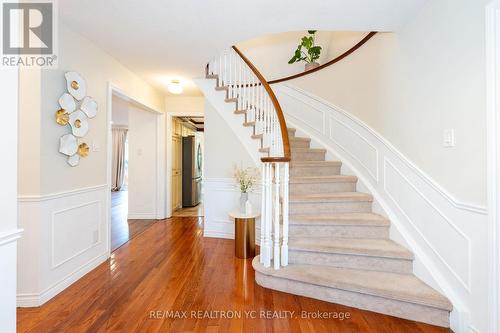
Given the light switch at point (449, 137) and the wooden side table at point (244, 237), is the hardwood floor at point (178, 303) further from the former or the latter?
the light switch at point (449, 137)

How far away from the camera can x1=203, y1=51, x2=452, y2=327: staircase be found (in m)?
1.93

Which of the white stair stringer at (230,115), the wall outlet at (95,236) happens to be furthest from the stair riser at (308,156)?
the wall outlet at (95,236)

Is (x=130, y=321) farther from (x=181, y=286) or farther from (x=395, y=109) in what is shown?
(x=395, y=109)

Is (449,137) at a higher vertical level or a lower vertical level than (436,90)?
lower

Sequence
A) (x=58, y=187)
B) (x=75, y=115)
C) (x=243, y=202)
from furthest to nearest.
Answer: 1. (x=243, y=202)
2. (x=75, y=115)
3. (x=58, y=187)

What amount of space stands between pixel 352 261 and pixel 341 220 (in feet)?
1.35

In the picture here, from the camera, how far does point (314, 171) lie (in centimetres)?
344

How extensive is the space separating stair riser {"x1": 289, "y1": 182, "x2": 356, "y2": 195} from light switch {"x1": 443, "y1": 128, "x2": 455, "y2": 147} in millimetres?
1357

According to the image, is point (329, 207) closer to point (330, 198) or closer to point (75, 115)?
point (330, 198)

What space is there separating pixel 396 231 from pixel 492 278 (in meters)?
0.92

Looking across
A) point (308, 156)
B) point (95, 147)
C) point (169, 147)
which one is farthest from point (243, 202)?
point (169, 147)

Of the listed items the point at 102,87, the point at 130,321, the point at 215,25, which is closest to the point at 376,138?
the point at 215,25

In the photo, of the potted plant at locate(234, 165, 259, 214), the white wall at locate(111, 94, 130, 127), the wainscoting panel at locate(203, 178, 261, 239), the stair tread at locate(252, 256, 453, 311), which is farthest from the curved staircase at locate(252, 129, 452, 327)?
the white wall at locate(111, 94, 130, 127)

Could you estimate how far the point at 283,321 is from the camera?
1.87 m
